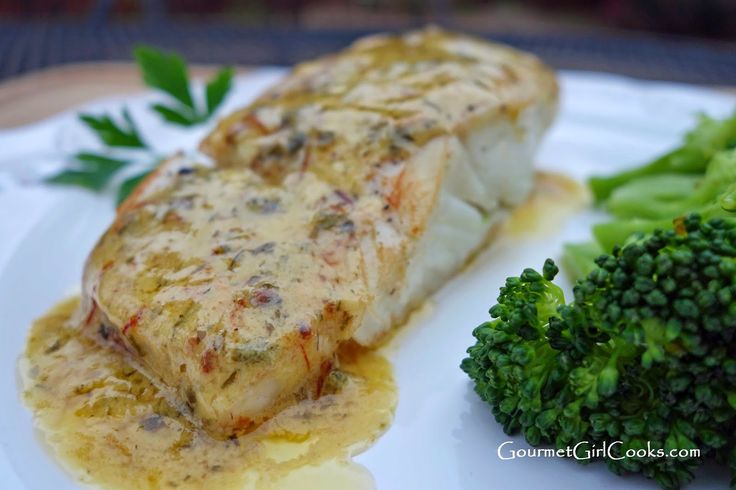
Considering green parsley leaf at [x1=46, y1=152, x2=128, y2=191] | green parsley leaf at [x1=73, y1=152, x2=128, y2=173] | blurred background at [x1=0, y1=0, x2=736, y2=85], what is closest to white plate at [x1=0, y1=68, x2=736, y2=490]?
green parsley leaf at [x1=46, y1=152, x2=128, y2=191]

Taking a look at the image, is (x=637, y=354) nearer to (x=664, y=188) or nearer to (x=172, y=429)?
(x=172, y=429)

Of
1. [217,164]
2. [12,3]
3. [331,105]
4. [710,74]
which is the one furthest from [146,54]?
[12,3]

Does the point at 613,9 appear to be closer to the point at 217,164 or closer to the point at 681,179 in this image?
the point at 681,179

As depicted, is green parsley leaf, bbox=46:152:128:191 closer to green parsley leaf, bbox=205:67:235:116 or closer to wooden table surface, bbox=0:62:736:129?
green parsley leaf, bbox=205:67:235:116

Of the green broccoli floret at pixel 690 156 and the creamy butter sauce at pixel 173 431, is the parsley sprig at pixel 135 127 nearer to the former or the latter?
the creamy butter sauce at pixel 173 431

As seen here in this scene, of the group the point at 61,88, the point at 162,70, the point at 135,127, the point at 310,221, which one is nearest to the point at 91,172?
the point at 135,127

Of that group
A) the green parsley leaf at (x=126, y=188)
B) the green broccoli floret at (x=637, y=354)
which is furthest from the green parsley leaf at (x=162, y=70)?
the green broccoli floret at (x=637, y=354)

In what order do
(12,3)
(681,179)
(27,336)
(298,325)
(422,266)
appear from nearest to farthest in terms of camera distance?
1. (298,325)
2. (27,336)
3. (422,266)
4. (681,179)
5. (12,3)
